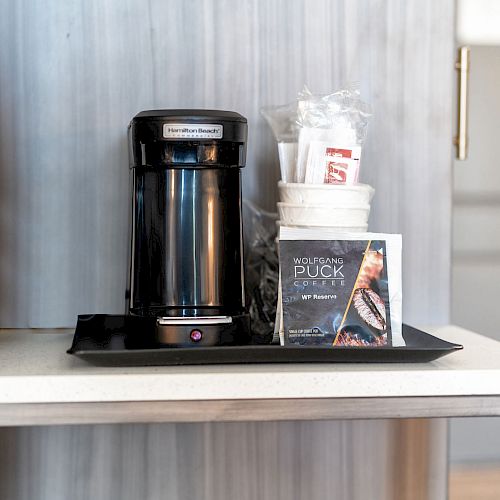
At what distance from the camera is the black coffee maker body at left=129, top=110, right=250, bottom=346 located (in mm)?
841

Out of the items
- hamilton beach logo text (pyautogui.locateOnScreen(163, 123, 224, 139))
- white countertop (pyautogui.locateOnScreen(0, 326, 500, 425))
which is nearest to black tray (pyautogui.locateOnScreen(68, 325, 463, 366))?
white countertop (pyautogui.locateOnScreen(0, 326, 500, 425))

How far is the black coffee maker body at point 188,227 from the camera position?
84 cm

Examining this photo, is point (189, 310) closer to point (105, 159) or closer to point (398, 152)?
point (105, 159)

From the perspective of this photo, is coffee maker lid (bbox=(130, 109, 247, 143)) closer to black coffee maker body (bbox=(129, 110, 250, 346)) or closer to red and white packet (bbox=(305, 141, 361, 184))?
black coffee maker body (bbox=(129, 110, 250, 346))

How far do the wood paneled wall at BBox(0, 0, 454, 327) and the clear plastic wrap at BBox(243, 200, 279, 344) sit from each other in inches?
1.1

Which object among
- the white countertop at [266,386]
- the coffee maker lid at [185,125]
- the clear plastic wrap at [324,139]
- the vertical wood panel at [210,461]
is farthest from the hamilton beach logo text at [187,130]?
the vertical wood panel at [210,461]

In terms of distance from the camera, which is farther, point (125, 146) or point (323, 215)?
point (125, 146)

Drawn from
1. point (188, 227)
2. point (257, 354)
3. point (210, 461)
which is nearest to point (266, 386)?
point (257, 354)

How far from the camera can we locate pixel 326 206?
2.96ft

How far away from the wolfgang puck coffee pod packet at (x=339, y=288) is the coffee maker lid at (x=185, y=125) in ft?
0.42

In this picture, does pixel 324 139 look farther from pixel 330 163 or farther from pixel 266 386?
pixel 266 386

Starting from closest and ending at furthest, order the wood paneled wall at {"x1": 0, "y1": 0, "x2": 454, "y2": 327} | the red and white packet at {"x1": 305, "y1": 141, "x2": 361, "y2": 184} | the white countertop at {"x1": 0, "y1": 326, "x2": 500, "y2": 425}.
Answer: the white countertop at {"x1": 0, "y1": 326, "x2": 500, "y2": 425}
the red and white packet at {"x1": 305, "y1": 141, "x2": 361, "y2": 184}
the wood paneled wall at {"x1": 0, "y1": 0, "x2": 454, "y2": 327}

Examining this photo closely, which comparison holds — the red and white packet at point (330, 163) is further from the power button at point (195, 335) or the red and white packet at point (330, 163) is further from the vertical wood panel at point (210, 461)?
the vertical wood panel at point (210, 461)

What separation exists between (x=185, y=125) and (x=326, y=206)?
190 mm
